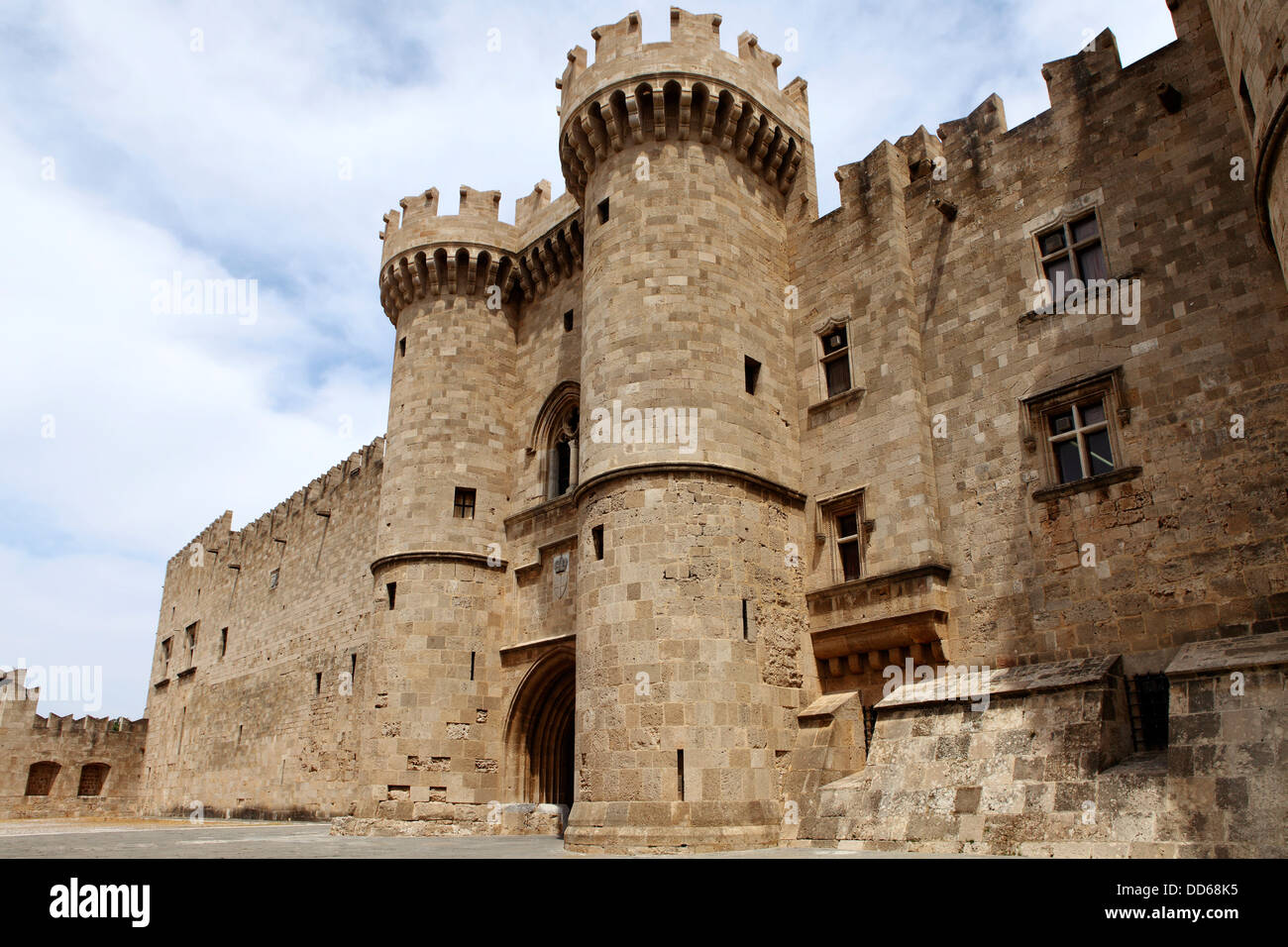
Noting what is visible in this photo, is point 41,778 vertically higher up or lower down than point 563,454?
lower down

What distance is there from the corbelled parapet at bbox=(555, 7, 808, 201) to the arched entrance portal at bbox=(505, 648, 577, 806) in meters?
8.73

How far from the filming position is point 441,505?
16.8m

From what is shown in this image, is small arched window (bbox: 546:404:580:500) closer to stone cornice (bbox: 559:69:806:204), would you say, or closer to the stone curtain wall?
stone cornice (bbox: 559:69:806:204)

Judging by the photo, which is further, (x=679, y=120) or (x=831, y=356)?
(x=679, y=120)

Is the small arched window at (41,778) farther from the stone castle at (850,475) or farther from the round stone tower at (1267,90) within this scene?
the round stone tower at (1267,90)

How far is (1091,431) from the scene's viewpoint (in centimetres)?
1108

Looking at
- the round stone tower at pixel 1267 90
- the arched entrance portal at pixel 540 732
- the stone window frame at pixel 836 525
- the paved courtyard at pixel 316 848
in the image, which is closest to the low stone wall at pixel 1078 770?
the paved courtyard at pixel 316 848

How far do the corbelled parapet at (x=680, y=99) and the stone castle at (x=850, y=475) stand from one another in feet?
0.23

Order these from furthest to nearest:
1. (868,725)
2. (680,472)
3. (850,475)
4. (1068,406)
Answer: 1. (850,475)
2. (680,472)
3. (868,725)
4. (1068,406)

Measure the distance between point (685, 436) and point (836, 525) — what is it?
2.69 metres

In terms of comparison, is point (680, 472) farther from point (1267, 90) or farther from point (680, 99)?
point (1267, 90)

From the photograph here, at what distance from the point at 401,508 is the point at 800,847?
9.90m

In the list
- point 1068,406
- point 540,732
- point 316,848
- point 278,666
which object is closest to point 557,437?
point 540,732

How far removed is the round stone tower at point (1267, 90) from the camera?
7.74 m
